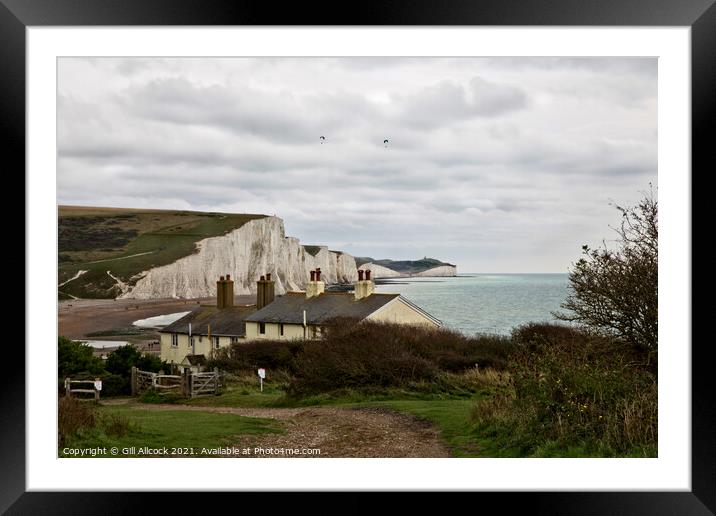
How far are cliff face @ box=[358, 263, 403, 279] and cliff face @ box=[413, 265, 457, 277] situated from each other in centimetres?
29

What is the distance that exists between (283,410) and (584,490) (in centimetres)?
309

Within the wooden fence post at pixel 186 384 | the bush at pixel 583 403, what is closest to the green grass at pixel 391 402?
the wooden fence post at pixel 186 384

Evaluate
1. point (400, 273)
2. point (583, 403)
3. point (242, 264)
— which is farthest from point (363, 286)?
point (583, 403)

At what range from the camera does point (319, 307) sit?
732cm

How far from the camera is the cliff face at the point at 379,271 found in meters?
6.62

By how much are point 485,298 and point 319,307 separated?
2201mm

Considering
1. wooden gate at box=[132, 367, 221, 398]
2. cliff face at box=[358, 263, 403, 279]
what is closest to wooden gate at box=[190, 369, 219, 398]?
wooden gate at box=[132, 367, 221, 398]

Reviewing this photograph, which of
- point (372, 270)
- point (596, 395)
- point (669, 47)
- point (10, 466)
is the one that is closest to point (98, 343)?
point (10, 466)

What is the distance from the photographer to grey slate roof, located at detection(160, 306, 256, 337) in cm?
668

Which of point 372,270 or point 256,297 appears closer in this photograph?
point 372,270

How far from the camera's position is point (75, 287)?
5.86m

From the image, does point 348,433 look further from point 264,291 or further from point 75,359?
point 264,291

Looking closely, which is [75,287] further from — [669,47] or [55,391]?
[669,47]

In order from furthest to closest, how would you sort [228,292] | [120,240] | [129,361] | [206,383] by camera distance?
1. [228,292]
2. [120,240]
3. [206,383]
4. [129,361]
